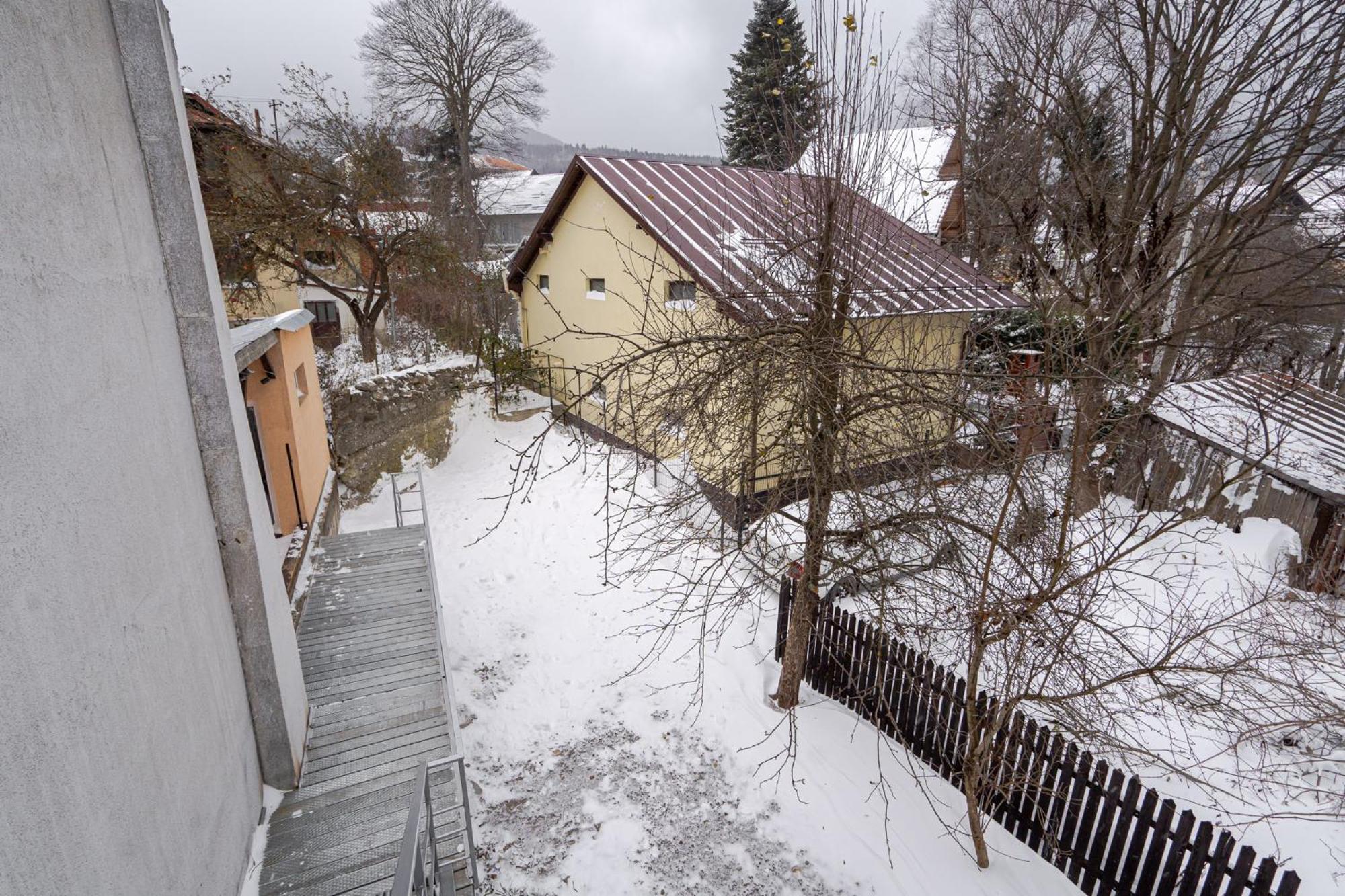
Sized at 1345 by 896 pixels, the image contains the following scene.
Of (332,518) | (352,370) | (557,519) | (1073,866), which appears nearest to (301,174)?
(352,370)

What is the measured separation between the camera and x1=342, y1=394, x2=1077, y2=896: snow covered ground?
4.95 meters

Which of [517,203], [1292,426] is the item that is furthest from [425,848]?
[517,203]

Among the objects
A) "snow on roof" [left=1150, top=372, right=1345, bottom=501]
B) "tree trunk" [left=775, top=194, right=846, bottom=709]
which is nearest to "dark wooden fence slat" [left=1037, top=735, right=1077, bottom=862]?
"tree trunk" [left=775, top=194, right=846, bottom=709]

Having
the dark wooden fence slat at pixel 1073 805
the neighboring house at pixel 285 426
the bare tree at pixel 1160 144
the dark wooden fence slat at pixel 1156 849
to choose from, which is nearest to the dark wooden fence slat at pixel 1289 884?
the dark wooden fence slat at pixel 1156 849

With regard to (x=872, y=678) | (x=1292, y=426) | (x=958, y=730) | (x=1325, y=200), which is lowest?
(x=872, y=678)

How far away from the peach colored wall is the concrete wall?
3.17 m

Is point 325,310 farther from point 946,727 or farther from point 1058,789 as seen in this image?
point 1058,789

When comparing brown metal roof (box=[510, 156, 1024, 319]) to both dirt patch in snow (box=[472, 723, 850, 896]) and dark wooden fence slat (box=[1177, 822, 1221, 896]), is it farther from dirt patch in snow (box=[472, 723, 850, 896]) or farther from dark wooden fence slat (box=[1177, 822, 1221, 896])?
dirt patch in snow (box=[472, 723, 850, 896])

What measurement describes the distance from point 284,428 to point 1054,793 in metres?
8.63

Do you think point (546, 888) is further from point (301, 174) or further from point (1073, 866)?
point (301, 174)

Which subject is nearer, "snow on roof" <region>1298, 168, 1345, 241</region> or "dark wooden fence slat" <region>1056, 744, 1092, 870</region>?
"dark wooden fence slat" <region>1056, 744, 1092, 870</region>

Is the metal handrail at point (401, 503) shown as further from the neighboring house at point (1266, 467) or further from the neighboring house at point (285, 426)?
the neighboring house at point (1266, 467)

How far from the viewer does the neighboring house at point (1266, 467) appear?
7.97 meters

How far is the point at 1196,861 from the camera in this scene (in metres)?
4.12
